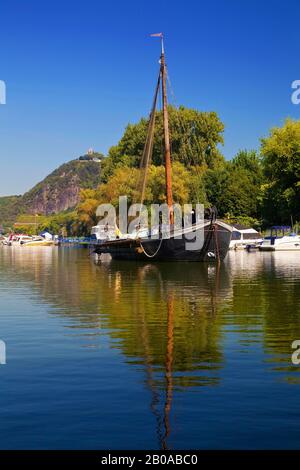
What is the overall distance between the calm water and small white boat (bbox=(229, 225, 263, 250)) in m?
70.1

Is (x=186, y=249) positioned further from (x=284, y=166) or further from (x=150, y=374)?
(x=150, y=374)

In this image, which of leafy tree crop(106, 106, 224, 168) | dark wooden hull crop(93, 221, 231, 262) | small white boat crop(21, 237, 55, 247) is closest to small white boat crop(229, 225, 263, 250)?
leafy tree crop(106, 106, 224, 168)

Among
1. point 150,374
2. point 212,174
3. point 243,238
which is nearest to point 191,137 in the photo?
point 212,174

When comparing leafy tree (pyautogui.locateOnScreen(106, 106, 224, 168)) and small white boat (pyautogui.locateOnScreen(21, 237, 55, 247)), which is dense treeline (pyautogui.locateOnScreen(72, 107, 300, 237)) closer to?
leafy tree (pyautogui.locateOnScreen(106, 106, 224, 168))

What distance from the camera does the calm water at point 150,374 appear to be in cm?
1006

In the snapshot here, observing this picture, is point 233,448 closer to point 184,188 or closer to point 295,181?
point 295,181

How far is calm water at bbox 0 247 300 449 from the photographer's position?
33.0 feet

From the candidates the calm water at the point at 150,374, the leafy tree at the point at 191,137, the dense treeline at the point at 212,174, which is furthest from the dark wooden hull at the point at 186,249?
the leafy tree at the point at 191,137

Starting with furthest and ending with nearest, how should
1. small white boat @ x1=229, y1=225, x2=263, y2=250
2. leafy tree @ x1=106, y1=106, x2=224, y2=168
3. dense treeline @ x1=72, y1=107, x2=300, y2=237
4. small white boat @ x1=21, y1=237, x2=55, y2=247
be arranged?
small white boat @ x1=21, y1=237, x2=55, y2=247, leafy tree @ x1=106, y1=106, x2=224, y2=168, small white boat @ x1=229, y1=225, x2=263, y2=250, dense treeline @ x1=72, y1=107, x2=300, y2=237

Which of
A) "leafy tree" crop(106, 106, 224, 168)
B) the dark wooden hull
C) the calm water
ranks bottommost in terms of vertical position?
the calm water

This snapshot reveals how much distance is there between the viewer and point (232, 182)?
115m

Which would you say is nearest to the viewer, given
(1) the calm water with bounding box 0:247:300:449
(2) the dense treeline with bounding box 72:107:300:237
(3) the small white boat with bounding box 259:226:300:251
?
(1) the calm water with bounding box 0:247:300:449

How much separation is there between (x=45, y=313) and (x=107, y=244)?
50493 millimetres
